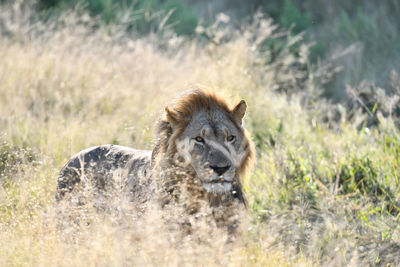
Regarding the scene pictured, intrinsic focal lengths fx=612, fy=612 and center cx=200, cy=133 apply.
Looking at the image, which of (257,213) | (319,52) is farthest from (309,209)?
(319,52)

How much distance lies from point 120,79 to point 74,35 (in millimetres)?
1803

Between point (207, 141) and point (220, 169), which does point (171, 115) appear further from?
point (220, 169)

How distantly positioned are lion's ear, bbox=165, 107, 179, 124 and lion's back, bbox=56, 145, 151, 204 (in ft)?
1.19

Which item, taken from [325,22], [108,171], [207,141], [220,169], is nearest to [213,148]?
[207,141]

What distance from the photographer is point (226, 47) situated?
989 cm

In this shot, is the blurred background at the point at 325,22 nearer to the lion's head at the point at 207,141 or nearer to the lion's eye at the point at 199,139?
the lion's head at the point at 207,141

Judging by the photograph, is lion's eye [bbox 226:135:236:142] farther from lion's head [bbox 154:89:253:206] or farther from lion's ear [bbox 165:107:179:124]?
lion's ear [bbox 165:107:179:124]

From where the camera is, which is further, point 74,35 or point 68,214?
point 74,35

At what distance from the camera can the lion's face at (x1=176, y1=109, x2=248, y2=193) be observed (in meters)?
3.95

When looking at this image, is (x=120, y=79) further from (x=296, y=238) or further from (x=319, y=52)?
(x=319, y=52)

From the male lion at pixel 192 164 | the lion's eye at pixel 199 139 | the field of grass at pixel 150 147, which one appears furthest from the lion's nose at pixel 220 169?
the field of grass at pixel 150 147

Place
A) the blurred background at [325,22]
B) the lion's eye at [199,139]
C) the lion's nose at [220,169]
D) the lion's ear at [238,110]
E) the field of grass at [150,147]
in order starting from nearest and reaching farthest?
the field of grass at [150,147], the lion's nose at [220,169], the lion's eye at [199,139], the lion's ear at [238,110], the blurred background at [325,22]

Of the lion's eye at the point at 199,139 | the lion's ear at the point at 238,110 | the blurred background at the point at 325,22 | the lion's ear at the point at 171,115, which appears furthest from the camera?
the blurred background at the point at 325,22

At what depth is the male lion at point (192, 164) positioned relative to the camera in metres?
4.01
